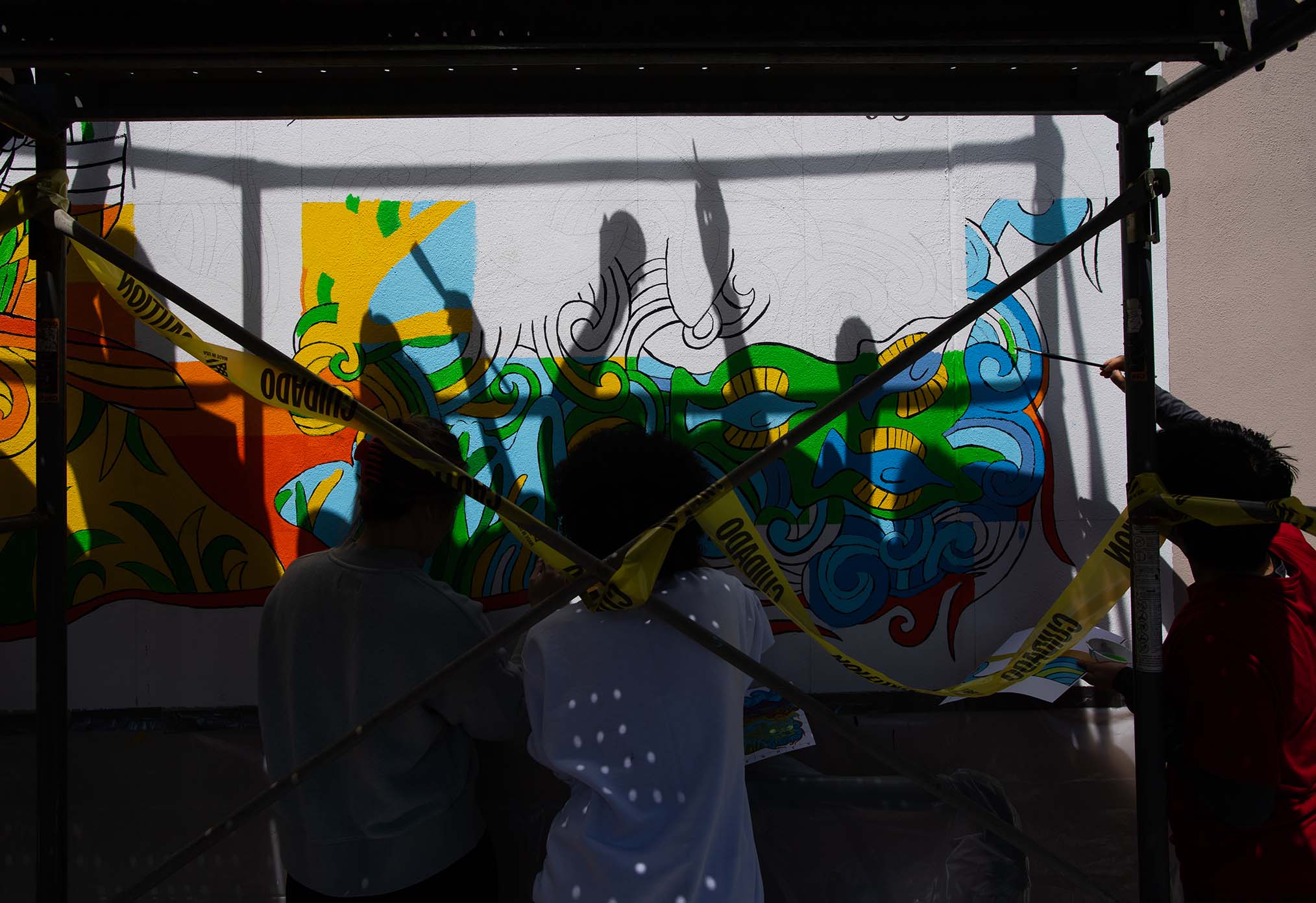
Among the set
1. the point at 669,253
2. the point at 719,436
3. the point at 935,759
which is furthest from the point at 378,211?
the point at 935,759

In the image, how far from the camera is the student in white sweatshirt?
1853 millimetres

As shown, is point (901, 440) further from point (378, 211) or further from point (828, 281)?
point (378, 211)

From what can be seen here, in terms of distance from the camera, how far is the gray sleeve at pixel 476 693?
6.27 ft

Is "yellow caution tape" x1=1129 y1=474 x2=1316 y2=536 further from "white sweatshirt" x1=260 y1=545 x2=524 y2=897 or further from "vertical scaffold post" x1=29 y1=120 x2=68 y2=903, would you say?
"vertical scaffold post" x1=29 y1=120 x2=68 y2=903

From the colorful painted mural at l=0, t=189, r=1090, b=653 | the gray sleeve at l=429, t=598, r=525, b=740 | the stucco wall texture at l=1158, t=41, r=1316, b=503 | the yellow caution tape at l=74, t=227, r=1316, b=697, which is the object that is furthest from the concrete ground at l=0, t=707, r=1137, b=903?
the stucco wall texture at l=1158, t=41, r=1316, b=503

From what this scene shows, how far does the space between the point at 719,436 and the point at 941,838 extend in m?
1.55

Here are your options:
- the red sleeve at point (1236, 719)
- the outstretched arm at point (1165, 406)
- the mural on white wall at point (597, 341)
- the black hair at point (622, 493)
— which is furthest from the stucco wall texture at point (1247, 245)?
the black hair at point (622, 493)

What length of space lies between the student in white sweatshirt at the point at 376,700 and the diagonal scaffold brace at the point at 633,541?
9 centimetres

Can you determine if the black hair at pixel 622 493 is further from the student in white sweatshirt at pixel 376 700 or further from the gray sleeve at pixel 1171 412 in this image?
the gray sleeve at pixel 1171 412

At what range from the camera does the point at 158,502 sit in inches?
114

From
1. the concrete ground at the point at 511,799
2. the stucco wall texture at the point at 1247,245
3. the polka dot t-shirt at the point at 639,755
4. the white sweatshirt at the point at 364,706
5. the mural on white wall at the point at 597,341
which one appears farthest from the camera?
the stucco wall texture at the point at 1247,245

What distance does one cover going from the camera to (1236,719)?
179 cm

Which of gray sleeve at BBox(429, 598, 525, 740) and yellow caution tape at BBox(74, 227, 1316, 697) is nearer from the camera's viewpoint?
yellow caution tape at BBox(74, 227, 1316, 697)

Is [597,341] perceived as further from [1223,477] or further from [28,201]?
[1223,477]
